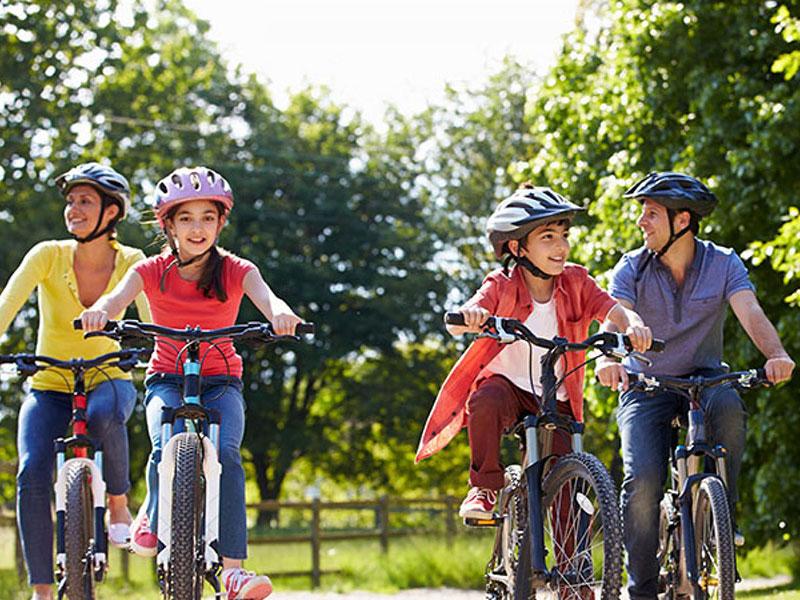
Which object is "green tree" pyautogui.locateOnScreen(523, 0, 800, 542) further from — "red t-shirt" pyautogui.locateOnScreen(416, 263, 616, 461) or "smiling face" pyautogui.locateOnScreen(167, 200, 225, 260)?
"smiling face" pyautogui.locateOnScreen(167, 200, 225, 260)

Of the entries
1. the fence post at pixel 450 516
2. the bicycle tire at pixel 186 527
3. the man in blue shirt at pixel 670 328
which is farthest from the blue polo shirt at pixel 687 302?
the fence post at pixel 450 516

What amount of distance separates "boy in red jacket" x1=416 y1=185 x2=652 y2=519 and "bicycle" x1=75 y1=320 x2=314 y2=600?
0.97 meters

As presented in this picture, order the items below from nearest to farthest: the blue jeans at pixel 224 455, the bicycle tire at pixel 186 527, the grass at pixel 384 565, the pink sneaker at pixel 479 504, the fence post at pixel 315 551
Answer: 1. the bicycle tire at pixel 186 527
2. the blue jeans at pixel 224 455
3. the pink sneaker at pixel 479 504
4. the grass at pixel 384 565
5. the fence post at pixel 315 551

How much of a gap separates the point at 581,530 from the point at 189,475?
1.47 metres

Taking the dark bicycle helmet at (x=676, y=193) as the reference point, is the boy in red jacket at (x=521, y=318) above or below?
below

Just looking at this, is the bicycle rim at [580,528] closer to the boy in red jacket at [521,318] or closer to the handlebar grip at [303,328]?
the boy in red jacket at [521,318]

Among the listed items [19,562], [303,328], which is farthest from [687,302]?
[19,562]

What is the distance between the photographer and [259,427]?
4116cm

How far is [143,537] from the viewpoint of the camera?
582 centimetres

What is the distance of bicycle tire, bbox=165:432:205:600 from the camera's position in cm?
534

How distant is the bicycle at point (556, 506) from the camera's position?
528cm

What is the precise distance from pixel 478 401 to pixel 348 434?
3783cm

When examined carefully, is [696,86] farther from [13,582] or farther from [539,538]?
[539,538]

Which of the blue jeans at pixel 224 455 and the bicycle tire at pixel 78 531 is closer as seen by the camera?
the blue jeans at pixel 224 455
